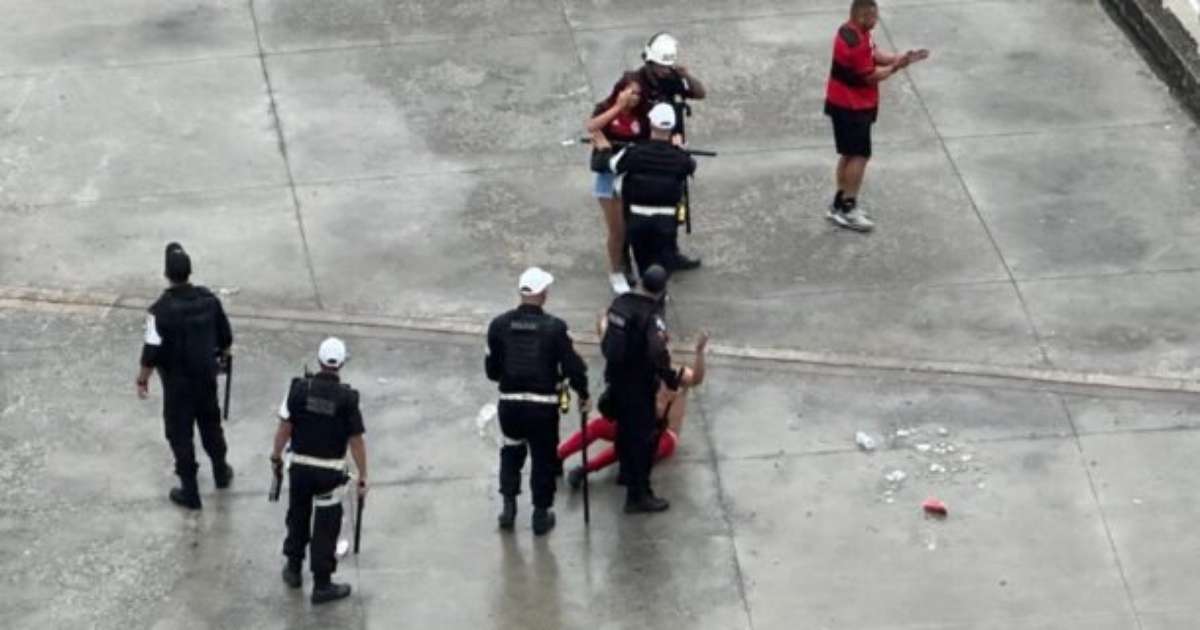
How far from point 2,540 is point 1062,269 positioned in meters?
6.47

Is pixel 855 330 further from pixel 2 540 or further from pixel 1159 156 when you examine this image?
pixel 2 540

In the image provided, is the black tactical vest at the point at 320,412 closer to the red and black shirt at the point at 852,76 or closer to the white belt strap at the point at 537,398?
the white belt strap at the point at 537,398

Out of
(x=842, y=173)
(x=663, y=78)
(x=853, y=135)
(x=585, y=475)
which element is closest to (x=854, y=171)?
(x=842, y=173)

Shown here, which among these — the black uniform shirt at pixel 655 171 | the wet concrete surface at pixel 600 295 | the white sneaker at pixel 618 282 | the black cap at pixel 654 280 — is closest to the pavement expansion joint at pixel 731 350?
the wet concrete surface at pixel 600 295

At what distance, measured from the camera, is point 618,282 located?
14.7 metres

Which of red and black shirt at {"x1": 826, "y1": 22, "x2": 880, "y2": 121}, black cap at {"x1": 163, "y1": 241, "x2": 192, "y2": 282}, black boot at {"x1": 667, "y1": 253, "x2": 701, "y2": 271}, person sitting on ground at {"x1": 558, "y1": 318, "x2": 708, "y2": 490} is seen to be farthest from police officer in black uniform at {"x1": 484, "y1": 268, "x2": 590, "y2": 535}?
red and black shirt at {"x1": 826, "y1": 22, "x2": 880, "y2": 121}

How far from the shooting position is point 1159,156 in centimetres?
1614

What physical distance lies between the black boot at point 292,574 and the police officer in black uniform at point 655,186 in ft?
9.95

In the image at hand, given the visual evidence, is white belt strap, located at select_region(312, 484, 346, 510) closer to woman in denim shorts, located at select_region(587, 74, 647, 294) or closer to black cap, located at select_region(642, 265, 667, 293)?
black cap, located at select_region(642, 265, 667, 293)

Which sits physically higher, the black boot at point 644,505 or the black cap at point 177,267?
the black cap at point 177,267

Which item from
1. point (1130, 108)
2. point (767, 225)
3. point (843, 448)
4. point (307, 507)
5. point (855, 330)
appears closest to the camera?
point (307, 507)

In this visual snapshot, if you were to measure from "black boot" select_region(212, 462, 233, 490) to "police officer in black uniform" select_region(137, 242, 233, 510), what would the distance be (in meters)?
0.12

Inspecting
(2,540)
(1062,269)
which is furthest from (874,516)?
(2,540)

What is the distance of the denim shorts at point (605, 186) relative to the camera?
14492mm
